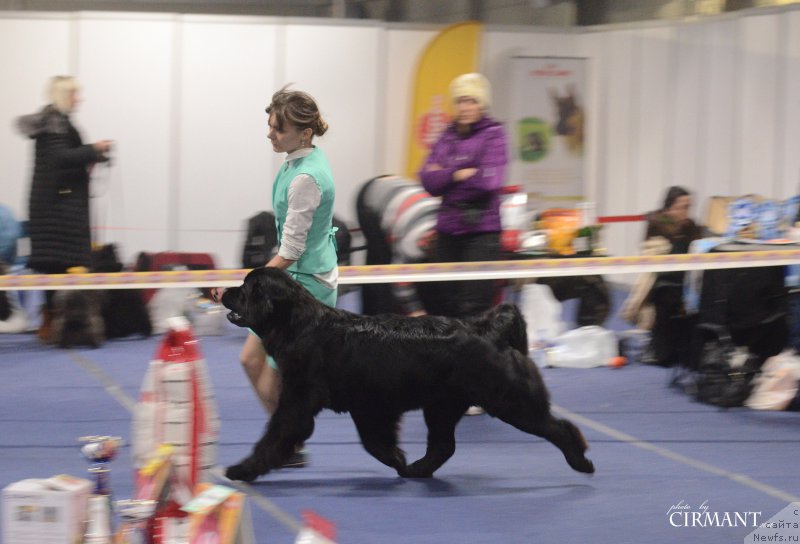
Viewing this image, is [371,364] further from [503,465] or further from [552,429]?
[503,465]

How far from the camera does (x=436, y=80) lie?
11.8 m

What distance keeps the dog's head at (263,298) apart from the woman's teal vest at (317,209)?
0.18 meters

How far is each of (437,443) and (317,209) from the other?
101 cm

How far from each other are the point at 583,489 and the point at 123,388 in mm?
2978

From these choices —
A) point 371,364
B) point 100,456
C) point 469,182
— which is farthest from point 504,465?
point 100,456

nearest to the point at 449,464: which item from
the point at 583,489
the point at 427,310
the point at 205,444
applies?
the point at 583,489

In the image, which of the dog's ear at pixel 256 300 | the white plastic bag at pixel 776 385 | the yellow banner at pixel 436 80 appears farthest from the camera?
the yellow banner at pixel 436 80

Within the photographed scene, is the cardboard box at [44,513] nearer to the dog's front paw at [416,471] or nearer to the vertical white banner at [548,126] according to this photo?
the dog's front paw at [416,471]

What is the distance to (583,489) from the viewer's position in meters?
4.43

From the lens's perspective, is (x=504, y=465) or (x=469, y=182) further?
(x=469, y=182)

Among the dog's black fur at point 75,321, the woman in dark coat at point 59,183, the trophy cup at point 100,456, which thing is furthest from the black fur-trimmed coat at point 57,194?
the trophy cup at point 100,456

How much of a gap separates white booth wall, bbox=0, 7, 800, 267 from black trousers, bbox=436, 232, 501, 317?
5.34m

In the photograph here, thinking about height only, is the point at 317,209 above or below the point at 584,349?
above

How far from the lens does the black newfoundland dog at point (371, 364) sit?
14.0 feet
